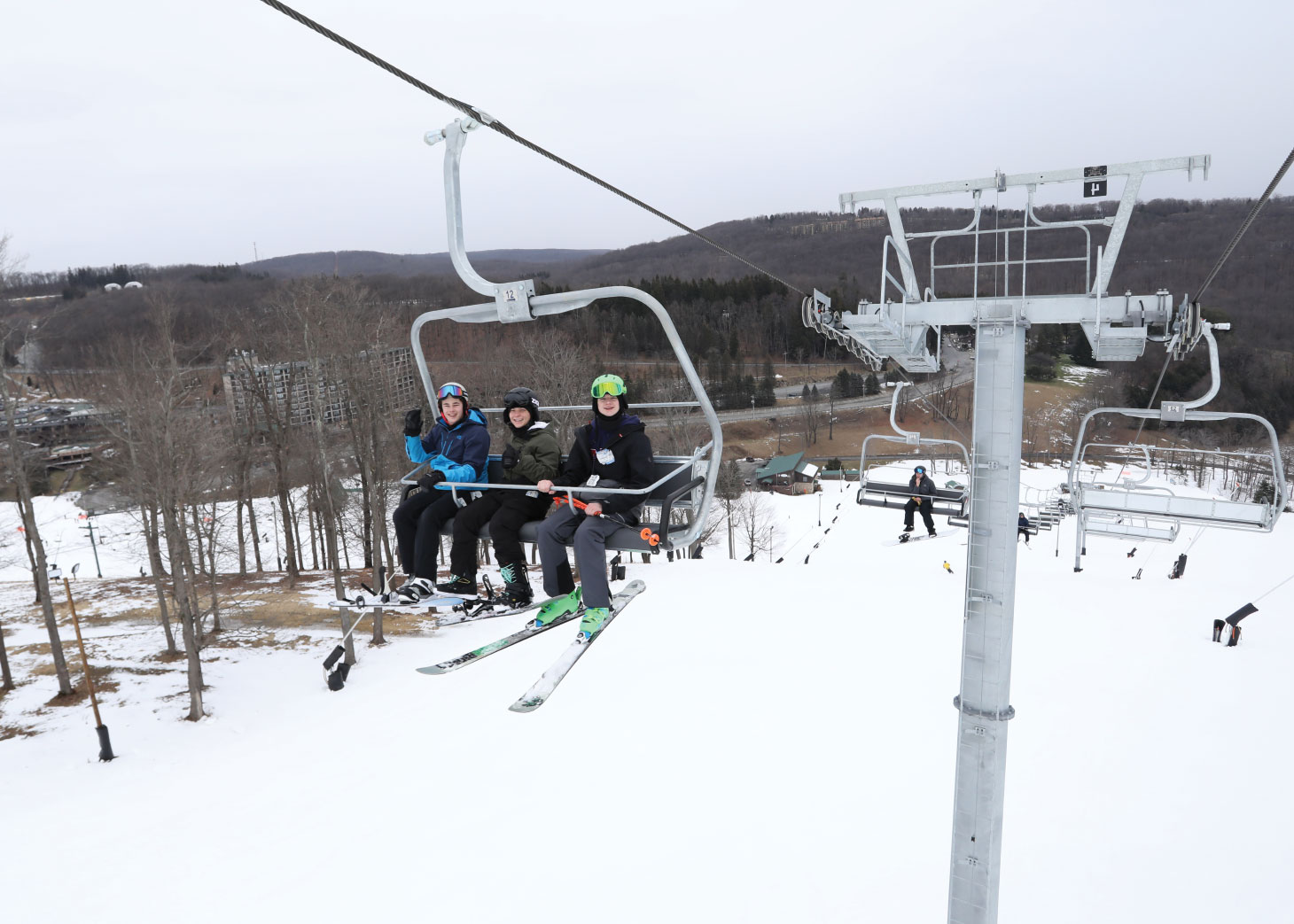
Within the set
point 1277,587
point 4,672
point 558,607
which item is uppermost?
point 558,607

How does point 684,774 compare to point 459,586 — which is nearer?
point 459,586

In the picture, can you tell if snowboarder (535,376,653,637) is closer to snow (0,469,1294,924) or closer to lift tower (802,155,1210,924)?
lift tower (802,155,1210,924)

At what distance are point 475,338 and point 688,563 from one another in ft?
123

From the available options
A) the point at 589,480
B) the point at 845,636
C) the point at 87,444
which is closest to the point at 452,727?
the point at 845,636

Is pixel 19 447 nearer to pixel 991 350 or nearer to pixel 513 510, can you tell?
pixel 513 510

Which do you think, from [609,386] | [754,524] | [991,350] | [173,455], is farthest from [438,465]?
[754,524]

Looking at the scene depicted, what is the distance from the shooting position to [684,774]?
1490 centimetres

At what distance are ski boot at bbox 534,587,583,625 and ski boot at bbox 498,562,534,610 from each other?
0.52 feet

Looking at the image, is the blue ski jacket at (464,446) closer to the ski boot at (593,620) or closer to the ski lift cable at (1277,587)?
the ski boot at (593,620)

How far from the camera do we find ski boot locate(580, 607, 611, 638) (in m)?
5.32

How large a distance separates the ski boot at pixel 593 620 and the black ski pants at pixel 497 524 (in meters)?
0.71

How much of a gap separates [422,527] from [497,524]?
2.46 ft

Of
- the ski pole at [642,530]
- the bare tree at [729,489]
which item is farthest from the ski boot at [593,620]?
the bare tree at [729,489]

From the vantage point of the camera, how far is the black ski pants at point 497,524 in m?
5.73
